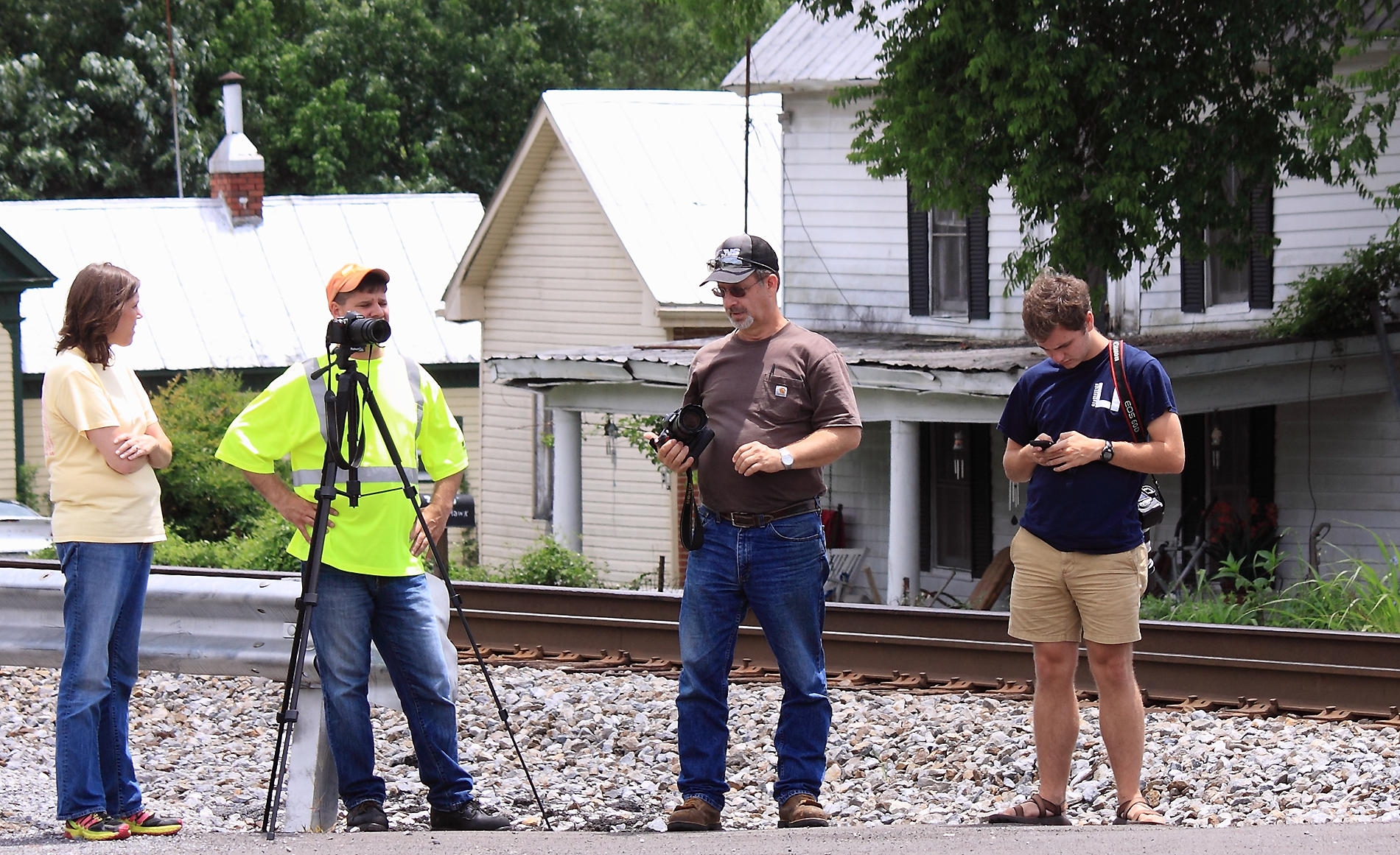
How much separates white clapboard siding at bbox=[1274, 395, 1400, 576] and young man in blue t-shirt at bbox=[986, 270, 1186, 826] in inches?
416

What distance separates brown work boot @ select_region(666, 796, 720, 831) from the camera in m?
5.72

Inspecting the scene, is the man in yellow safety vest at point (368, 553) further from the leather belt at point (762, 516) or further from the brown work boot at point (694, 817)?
the leather belt at point (762, 516)

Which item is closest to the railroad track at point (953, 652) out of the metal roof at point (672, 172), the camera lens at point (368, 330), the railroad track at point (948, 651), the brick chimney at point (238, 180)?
the railroad track at point (948, 651)

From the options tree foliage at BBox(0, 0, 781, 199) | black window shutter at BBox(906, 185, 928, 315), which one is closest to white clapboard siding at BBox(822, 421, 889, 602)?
black window shutter at BBox(906, 185, 928, 315)

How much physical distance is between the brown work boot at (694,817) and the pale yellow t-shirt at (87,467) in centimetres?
200

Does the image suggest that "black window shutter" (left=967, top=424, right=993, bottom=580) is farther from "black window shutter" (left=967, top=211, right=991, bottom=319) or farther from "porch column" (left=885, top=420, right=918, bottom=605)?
"porch column" (left=885, top=420, right=918, bottom=605)

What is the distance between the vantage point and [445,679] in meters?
5.96

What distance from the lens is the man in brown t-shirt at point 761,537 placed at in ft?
18.9

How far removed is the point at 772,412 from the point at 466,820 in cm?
172

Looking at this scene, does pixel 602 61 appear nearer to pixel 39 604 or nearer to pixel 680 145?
pixel 680 145

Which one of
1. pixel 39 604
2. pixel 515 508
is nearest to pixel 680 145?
pixel 515 508

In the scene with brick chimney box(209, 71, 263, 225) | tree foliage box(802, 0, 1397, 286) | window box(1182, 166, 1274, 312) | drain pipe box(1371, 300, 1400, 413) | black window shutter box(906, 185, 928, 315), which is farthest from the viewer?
brick chimney box(209, 71, 263, 225)

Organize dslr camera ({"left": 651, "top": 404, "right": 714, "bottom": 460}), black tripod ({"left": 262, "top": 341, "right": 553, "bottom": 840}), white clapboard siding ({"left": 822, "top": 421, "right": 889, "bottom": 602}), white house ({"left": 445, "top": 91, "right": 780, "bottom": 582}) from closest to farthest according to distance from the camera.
→ 1. black tripod ({"left": 262, "top": 341, "right": 553, "bottom": 840})
2. dslr camera ({"left": 651, "top": 404, "right": 714, "bottom": 460})
3. white clapboard siding ({"left": 822, "top": 421, "right": 889, "bottom": 602})
4. white house ({"left": 445, "top": 91, "right": 780, "bottom": 582})

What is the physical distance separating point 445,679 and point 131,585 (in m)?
1.10
